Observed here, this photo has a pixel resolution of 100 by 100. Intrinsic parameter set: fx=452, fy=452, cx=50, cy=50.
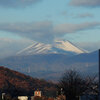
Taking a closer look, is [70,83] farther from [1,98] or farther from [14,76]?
[14,76]

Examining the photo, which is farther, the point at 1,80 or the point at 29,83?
the point at 29,83

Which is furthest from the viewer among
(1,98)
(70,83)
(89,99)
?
(1,98)

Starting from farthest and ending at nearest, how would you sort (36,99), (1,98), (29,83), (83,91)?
(29,83), (36,99), (1,98), (83,91)

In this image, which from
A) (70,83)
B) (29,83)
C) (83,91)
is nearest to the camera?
(83,91)

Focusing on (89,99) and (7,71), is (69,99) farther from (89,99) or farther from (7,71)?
(7,71)

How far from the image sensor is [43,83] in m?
176

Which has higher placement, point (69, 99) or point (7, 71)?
point (7, 71)

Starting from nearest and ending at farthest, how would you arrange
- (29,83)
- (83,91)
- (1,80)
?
(83,91)
(1,80)
(29,83)

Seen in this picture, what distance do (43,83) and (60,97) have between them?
370 ft

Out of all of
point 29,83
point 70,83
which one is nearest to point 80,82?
point 70,83

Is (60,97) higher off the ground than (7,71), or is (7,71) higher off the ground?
(7,71)

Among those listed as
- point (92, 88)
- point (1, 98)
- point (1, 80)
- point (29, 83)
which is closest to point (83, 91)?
point (92, 88)

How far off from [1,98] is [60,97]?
14806 millimetres

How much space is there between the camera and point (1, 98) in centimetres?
7506
